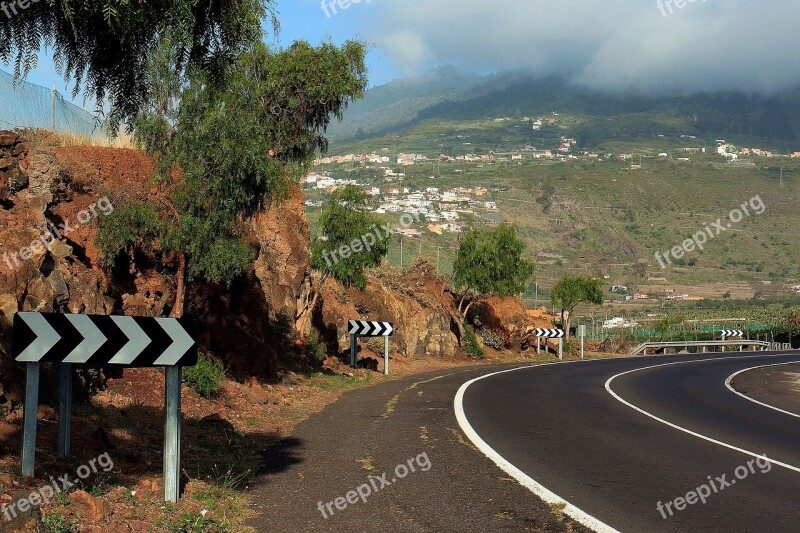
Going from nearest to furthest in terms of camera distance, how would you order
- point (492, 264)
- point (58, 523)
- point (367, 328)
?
point (58, 523)
point (367, 328)
point (492, 264)

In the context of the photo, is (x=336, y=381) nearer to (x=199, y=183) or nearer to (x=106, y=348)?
(x=199, y=183)

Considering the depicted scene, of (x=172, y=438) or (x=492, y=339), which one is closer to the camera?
(x=172, y=438)

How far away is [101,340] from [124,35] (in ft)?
8.80

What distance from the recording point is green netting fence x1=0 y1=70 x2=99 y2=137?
706 inches

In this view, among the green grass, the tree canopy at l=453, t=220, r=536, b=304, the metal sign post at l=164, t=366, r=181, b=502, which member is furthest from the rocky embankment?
the tree canopy at l=453, t=220, r=536, b=304

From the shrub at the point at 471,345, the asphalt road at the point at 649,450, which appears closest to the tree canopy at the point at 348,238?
the asphalt road at the point at 649,450

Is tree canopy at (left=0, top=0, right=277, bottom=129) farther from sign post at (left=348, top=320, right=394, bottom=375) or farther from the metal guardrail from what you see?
the metal guardrail

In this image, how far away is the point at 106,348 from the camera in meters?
7.56

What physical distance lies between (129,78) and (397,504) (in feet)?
16.2

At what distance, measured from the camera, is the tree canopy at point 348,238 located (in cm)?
3284

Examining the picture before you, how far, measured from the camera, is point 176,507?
7.49 metres

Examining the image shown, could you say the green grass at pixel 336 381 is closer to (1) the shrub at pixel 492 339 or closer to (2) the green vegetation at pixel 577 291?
(1) the shrub at pixel 492 339

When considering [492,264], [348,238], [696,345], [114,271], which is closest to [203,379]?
[114,271]

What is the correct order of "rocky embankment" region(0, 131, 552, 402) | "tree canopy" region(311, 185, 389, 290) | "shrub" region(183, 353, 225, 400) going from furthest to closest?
1. "tree canopy" region(311, 185, 389, 290)
2. "shrub" region(183, 353, 225, 400)
3. "rocky embankment" region(0, 131, 552, 402)
